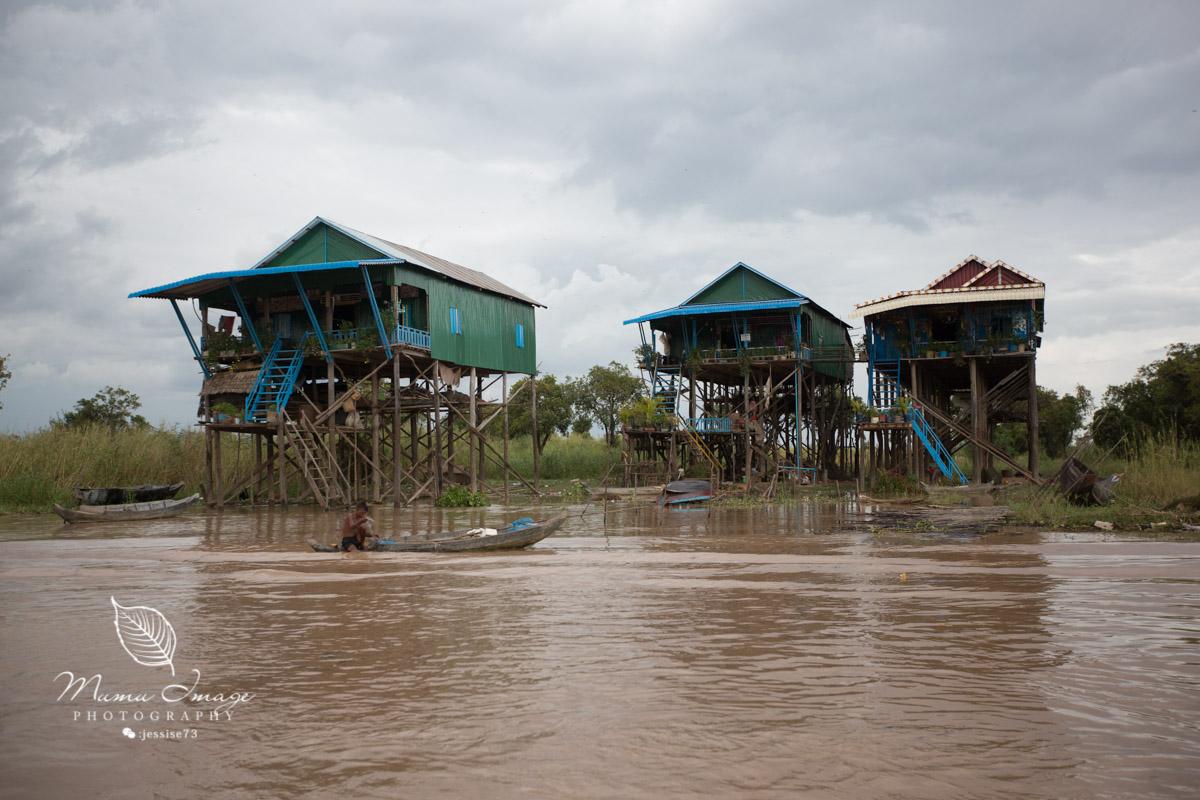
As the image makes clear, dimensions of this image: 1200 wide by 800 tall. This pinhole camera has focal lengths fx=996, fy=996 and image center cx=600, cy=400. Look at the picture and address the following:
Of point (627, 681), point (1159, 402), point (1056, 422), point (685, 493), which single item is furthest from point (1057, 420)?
point (627, 681)

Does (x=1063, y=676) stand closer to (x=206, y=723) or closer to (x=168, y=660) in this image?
(x=206, y=723)

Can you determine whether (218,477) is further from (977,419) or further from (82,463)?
(977,419)

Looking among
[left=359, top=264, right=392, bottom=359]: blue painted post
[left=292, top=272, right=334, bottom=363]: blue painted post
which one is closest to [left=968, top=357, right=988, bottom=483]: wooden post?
[left=359, top=264, right=392, bottom=359]: blue painted post

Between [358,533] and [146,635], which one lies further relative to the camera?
[358,533]

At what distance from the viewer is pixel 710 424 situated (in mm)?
33031

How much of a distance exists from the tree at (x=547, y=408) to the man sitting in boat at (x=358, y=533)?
28.7 m

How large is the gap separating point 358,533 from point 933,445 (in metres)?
19.7

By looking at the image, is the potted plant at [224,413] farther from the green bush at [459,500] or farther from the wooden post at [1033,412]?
the wooden post at [1033,412]

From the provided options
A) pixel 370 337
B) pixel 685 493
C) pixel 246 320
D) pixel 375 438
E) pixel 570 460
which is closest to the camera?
pixel 685 493

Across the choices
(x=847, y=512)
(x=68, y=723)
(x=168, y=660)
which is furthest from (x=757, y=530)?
(x=68, y=723)

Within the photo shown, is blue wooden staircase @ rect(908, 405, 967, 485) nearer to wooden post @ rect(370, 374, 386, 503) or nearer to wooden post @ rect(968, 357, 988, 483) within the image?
wooden post @ rect(968, 357, 988, 483)

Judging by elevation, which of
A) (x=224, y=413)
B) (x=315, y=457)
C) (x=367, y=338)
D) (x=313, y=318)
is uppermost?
(x=313, y=318)

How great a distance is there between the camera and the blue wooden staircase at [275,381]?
27266 mm

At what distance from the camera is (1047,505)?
63.6ft
